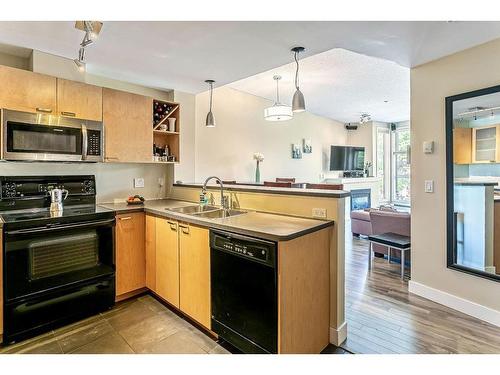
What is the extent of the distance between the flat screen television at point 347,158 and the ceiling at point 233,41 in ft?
15.8

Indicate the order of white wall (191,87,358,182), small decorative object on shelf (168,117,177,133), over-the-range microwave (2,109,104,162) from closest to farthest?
over-the-range microwave (2,109,104,162), small decorative object on shelf (168,117,177,133), white wall (191,87,358,182)

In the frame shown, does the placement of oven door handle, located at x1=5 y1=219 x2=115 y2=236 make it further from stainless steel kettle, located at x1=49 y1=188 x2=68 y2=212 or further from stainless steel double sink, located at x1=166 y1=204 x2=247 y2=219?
stainless steel double sink, located at x1=166 y1=204 x2=247 y2=219

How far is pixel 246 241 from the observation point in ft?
6.02

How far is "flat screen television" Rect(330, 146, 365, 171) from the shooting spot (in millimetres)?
7664

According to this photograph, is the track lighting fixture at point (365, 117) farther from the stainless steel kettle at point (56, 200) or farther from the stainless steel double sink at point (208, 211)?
the stainless steel kettle at point (56, 200)

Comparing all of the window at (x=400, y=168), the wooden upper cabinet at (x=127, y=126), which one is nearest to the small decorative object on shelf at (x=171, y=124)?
the wooden upper cabinet at (x=127, y=126)

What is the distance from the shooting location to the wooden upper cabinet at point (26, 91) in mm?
2342

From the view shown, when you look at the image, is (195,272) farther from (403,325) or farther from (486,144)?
(486,144)

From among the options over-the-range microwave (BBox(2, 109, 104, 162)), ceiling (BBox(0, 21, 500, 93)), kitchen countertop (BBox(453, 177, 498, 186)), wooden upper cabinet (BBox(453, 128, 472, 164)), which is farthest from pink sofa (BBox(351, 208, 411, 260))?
over-the-range microwave (BBox(2, 109, 104, 162))

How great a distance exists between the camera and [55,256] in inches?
94.6

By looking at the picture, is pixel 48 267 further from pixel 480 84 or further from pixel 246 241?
pixel 480 84

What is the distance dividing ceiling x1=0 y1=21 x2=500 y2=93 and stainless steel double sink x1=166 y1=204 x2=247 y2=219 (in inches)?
57.6

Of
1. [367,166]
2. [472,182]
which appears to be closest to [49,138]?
[472,182]
